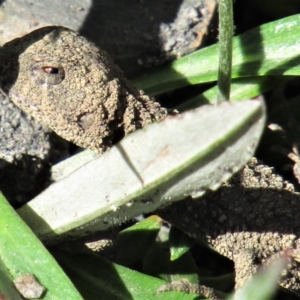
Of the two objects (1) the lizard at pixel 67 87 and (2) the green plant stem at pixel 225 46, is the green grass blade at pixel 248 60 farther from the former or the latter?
(1) the lizard at pixel 67 87

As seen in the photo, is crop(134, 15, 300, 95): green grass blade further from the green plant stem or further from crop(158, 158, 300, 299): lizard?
crop(158, 158, 300, 299): lizard

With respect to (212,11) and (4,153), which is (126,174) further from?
(212,11)

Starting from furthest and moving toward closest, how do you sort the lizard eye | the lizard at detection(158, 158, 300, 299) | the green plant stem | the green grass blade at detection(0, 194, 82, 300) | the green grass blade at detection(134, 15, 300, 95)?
the green grass blade at detection(134, 15, 300, 95), the lizard at detection(158, 158, 300, 299), the lizard eye, the green plant stem, the green grass blade at detection(0, 194, 82, 300)

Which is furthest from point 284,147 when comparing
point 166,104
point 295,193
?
point 166,104

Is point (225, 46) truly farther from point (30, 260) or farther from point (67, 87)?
point (30, 260)

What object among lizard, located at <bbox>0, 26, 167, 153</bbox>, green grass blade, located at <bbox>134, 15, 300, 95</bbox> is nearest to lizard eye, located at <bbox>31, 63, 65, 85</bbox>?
lizard, located at <bbox>0, 26, 167, 153</bbox>
